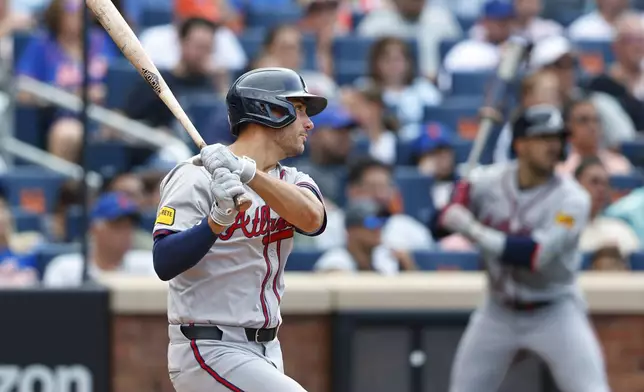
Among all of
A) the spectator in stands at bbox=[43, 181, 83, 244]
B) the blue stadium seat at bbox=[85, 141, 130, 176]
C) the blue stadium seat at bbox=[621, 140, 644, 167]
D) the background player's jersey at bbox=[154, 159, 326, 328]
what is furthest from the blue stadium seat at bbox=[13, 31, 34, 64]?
the background player's jersey at bbox=[154, 159, 326, 328]

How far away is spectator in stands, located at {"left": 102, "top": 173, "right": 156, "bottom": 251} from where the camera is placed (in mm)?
7594

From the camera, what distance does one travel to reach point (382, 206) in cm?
813

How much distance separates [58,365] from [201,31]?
2.97 m

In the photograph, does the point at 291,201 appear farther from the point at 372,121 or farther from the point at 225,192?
the point at 372,121

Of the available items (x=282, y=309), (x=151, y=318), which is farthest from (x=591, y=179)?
(x=151, y=318)

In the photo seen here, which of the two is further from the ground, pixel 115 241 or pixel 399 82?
pixel 399 82

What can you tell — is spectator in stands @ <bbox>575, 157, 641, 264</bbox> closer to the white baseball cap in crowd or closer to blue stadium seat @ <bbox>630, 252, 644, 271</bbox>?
blue stadium seat @ <bbox>630, 252, 644, 271</bbox>

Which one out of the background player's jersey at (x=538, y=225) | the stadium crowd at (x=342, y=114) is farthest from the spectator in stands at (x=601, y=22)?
the background player's jersey at (x=538, y=225)

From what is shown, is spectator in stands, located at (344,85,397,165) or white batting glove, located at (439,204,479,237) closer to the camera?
white batting glove, located at (439,204,479,237)

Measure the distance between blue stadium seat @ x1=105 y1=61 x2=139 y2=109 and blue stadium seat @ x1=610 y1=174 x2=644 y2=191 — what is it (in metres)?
3.25

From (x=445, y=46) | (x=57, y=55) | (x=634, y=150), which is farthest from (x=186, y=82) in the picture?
(x=634, y=150)

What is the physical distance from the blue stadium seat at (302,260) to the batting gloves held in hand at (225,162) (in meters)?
3.66

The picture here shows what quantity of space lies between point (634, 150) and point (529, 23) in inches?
62.4

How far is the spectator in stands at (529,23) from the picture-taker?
1050cm
